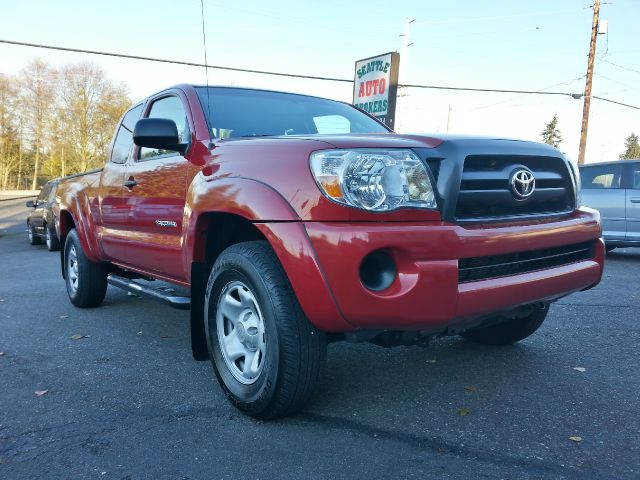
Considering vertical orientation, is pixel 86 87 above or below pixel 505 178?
above

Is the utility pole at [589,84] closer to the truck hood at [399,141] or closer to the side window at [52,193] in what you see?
the side window at [52,193]

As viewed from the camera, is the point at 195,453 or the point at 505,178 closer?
the point at 195,453

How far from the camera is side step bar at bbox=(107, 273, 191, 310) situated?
11.3 ft

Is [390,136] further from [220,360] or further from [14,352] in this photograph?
[14,352]

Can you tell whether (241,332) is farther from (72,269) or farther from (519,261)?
(72,269)

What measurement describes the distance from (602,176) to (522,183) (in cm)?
796

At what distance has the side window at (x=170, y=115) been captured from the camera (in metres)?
3.67

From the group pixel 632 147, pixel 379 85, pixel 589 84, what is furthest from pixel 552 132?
pixel 379 85

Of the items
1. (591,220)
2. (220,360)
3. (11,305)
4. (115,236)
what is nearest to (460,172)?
(591,220)

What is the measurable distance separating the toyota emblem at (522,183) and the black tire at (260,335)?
3.88ft

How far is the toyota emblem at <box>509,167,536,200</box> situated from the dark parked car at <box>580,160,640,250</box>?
7537 millimetres

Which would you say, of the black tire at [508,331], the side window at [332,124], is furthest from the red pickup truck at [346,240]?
the black tire at [508,331]

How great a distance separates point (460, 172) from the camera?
246cm

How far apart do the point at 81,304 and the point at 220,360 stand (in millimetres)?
3104
